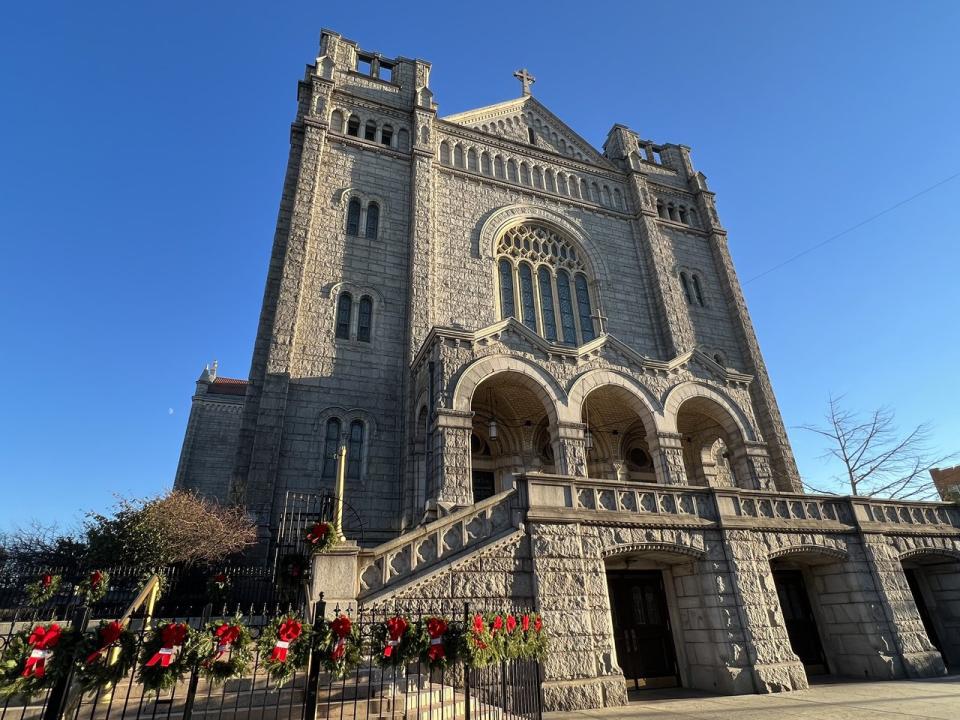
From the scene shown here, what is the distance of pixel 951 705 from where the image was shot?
7789 mm

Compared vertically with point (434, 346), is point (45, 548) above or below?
below

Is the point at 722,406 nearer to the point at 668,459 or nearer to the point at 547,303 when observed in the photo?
the point at 668,459

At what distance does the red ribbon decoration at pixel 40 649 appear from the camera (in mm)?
4422

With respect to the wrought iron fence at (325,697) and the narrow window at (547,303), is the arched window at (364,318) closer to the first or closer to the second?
the narrow window at (547,303)

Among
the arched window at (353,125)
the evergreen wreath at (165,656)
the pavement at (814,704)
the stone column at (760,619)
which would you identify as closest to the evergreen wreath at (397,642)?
the evergreen wreath at (165,656)

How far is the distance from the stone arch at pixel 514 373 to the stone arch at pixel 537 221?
811 centimetres

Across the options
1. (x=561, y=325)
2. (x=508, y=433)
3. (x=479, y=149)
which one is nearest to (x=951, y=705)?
(x=508, y=433)

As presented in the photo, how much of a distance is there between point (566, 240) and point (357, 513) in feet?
49.9

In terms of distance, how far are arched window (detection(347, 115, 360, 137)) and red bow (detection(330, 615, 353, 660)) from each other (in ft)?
67.5

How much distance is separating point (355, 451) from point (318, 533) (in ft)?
25.3


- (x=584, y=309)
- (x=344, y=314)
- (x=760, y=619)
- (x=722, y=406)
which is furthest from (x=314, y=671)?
(x=584, y=309)

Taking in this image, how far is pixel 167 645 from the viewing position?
4.81 m

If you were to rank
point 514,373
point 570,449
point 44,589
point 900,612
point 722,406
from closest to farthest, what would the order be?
point 44,589 → point 900,612 → point 570,449 → point 514,373 → point 722,406

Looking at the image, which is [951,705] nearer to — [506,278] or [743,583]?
[743,583]
